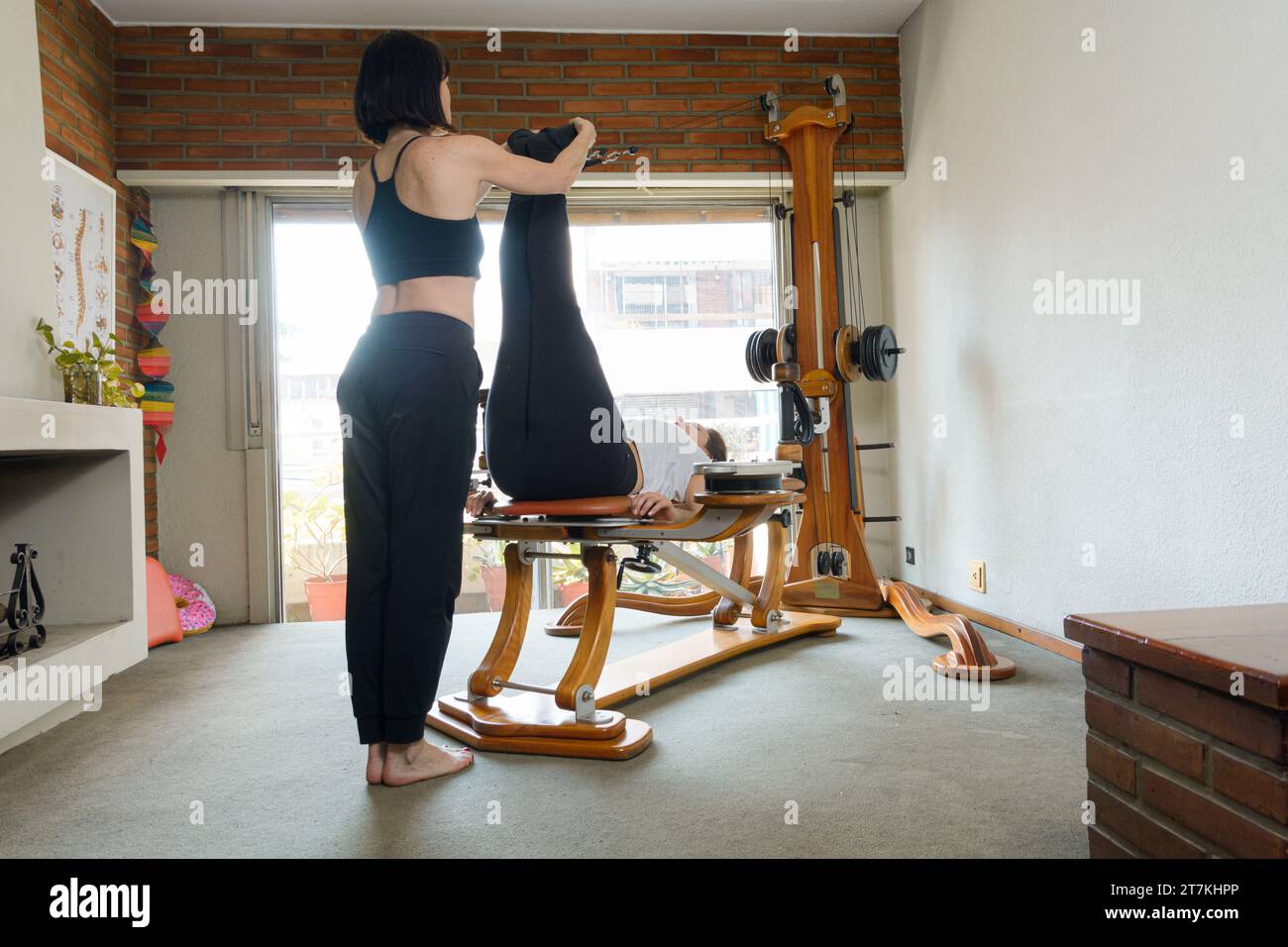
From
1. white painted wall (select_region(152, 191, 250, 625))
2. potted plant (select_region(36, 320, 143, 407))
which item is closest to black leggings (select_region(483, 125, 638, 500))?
potted plant (select_region(36, 320, 143, 407))

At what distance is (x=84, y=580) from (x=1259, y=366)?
10.9 feet

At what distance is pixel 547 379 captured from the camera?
209 cm

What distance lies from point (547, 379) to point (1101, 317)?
172cm

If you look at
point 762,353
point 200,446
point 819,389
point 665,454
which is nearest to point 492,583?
point 665,454

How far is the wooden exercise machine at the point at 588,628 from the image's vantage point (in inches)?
82.7

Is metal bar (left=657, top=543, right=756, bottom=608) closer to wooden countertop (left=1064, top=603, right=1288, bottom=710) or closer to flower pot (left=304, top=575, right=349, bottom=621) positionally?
wooden countertop (left=1064, top=603, right=1288, bottom=710)

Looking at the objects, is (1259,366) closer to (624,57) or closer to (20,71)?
(624,57)

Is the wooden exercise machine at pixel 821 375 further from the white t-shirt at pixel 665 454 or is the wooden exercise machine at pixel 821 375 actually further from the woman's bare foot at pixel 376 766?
the woman's bare foot at pixel 376 766

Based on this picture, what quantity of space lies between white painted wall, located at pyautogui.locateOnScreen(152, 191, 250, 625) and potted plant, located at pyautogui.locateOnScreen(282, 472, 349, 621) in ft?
0.70

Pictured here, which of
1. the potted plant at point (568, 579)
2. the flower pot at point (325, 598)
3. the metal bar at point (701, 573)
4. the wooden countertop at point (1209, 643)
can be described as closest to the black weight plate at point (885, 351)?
the metal bar at point (701, 573)

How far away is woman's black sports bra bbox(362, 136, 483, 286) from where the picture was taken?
1.85 metres

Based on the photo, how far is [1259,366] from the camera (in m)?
2.09

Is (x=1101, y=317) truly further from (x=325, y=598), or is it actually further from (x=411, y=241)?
(x=325, y=598)

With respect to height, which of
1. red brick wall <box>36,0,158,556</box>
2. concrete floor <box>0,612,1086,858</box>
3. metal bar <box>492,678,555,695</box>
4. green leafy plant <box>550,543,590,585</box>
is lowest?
concrete floor <box>0,612,1086,858</box>
